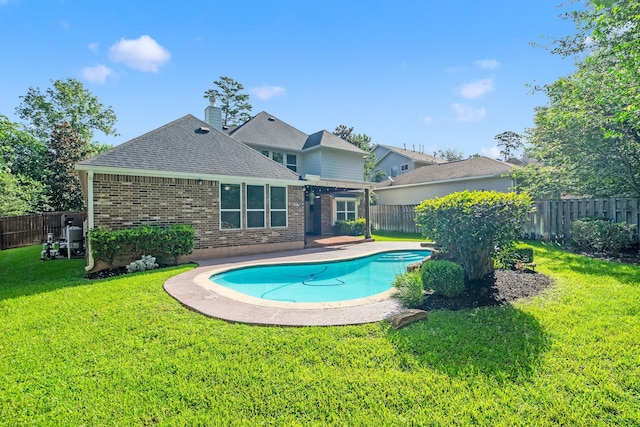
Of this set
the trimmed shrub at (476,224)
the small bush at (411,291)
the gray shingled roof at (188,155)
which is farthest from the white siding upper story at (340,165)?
the small bush at (411,291)

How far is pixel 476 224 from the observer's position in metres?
5.54

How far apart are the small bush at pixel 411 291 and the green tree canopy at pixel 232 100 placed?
112 ft

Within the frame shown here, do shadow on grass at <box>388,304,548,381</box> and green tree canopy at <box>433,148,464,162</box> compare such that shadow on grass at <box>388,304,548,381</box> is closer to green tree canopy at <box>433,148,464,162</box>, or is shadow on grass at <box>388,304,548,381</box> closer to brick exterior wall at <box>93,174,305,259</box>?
brick exterior wall at <box>93,174,305,259</box>

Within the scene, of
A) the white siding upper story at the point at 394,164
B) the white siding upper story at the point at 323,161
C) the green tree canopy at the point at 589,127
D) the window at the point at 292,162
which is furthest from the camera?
the white siding upper story at the point at 394,164

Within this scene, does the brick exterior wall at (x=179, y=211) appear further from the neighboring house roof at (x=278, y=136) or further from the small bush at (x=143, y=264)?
the neighboring house roof at (x=278, y=136)

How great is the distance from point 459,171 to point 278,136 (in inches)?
519

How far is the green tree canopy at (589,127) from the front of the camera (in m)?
8.24

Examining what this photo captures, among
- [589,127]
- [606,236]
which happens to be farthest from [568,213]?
[589,127]

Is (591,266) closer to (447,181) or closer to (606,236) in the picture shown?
(606,236)

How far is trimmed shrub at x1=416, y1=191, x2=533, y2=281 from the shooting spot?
5.52m

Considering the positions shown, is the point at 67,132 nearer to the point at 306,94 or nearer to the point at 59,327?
the point at 306,94

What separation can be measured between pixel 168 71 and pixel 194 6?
551 cm

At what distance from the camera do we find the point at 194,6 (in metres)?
10.2

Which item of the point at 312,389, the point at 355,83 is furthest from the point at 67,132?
the point at 312,389
